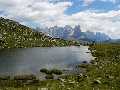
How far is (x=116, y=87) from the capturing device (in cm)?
4178

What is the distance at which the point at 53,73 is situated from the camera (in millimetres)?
69500

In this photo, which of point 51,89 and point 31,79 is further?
point 31,79

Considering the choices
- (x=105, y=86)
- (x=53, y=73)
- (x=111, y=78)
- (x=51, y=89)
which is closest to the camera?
(x=51, y=89)

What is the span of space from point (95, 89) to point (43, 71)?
110 ft

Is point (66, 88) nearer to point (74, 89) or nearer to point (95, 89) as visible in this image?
point (74, 89)

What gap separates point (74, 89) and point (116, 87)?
6180 mm

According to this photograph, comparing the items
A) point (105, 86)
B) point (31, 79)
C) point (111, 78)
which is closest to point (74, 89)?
point (105, 86)

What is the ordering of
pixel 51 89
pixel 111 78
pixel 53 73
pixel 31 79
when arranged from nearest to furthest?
pixel 51 89 → pixel 111 78 → pixel 31 79 → pixel 53 73

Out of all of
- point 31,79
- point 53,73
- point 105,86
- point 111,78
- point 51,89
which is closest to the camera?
point 51,89

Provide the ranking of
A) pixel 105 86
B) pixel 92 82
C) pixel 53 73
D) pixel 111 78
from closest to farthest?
pixel 105 86 < pixel 92 82 < pixel 111 78 < pixel 53 73

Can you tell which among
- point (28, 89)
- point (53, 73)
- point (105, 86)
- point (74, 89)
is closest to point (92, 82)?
point (105, 86)

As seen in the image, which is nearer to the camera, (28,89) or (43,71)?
(28,89)

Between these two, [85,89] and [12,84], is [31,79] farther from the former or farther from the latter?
[85,89]

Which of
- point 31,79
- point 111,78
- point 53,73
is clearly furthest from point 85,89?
point 53,73
